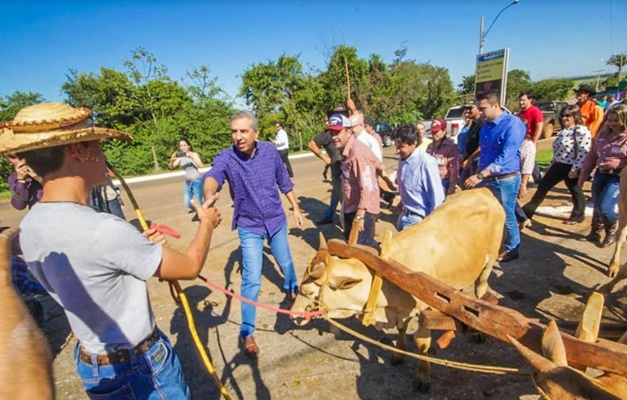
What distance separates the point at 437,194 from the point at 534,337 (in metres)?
2.06

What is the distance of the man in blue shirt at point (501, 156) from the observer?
13.7 feet

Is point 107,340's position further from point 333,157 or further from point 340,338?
point 333,157

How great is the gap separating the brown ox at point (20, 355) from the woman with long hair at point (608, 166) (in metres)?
5.92

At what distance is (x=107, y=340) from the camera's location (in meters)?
1.56

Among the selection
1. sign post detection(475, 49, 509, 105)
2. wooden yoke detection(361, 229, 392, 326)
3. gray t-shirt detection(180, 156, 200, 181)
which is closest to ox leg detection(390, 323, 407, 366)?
wooden yoke detection(361, 229, 392, 326)

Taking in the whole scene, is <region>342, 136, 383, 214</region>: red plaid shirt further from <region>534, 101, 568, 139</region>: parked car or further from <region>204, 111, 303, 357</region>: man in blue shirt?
<region>534, 101, 568, 139</region>: parked car

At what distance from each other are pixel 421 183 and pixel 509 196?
1762mm

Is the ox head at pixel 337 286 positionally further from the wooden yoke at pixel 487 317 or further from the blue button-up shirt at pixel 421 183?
the blue button-up shirt at pixel 421 183

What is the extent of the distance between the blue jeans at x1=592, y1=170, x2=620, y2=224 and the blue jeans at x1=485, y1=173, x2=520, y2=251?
4.40ft

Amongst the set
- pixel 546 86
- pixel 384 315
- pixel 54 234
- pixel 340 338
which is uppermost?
pixel 546 86

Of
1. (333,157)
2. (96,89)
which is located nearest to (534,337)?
(333,157)

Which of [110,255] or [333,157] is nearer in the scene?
[110,255]

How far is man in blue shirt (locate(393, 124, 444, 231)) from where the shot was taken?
340 centimetres

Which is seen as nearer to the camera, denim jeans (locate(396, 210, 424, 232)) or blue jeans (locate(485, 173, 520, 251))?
denim jeans (locate(396, 210, 424, 232))
